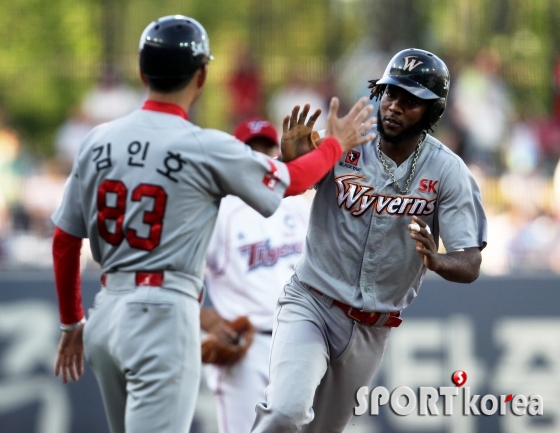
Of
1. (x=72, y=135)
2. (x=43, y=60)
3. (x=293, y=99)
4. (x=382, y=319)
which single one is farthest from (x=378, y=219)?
(x=43, y=60)

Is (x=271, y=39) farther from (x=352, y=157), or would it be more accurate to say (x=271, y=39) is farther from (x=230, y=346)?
(x=352, y=157)

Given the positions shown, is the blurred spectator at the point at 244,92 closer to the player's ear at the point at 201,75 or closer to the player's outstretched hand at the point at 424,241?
the player's outstretched hand at the point at 424,241

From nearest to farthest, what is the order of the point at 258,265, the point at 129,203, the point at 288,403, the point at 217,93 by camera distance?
the point at 129,203
the point at 288,403
the point at 258,265
the point at 217,93

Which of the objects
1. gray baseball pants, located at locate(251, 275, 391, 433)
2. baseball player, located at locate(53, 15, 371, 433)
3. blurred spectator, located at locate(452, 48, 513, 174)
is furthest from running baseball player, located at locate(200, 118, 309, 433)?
blurred spectator, located at locate(452, 48, 513, 174)

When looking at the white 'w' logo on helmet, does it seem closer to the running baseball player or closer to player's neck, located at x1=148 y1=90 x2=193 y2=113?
player's neck, located at x1=148 y1=90 x2=193 y2=113

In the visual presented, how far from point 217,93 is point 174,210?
12142 mm

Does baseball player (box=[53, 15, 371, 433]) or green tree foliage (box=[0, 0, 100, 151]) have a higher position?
baseball player (box=[53, 15, 371, 433])

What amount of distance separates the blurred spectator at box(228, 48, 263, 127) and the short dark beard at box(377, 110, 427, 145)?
10.2 m

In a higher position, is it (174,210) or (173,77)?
(173,77)

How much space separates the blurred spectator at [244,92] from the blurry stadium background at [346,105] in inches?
1.1

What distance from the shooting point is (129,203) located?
4441 millimetres

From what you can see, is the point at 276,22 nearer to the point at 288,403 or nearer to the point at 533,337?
the point at 533,337

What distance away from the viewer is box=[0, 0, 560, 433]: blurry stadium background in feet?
29.8

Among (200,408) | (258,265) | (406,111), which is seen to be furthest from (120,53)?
(406,111)
